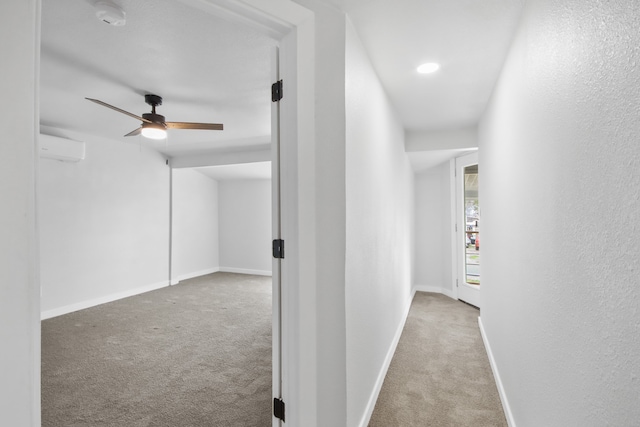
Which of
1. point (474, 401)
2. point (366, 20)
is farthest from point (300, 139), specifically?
point (474, 401)

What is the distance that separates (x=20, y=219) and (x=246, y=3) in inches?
41.3

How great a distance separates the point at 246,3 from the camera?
1280 mm

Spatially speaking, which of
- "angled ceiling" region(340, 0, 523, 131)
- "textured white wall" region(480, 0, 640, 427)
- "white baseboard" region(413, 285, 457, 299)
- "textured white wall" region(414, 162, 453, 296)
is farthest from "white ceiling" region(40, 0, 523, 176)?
"white baseboard" region(413, 285, 457, 299)

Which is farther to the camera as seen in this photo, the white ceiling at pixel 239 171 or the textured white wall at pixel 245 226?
the textured white wall at pixel 245 226

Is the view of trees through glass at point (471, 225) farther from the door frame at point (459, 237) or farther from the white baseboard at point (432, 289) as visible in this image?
the white baseboard at point (432, 289)

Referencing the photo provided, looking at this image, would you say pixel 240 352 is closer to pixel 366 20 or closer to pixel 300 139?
pixel 300 139

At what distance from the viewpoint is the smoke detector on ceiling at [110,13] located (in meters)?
1.73

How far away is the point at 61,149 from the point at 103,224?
120 centimetres

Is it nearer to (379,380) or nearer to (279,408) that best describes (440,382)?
(379,380)

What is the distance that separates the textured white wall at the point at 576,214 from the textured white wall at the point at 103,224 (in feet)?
16.5

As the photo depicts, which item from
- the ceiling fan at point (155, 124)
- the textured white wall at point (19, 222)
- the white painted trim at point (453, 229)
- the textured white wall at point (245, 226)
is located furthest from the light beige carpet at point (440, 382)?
the textured white wall at point (245, 226)

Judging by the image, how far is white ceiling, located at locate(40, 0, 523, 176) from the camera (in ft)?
5.82

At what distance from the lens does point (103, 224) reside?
4883 mm

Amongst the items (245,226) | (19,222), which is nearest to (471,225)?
(245,226)
